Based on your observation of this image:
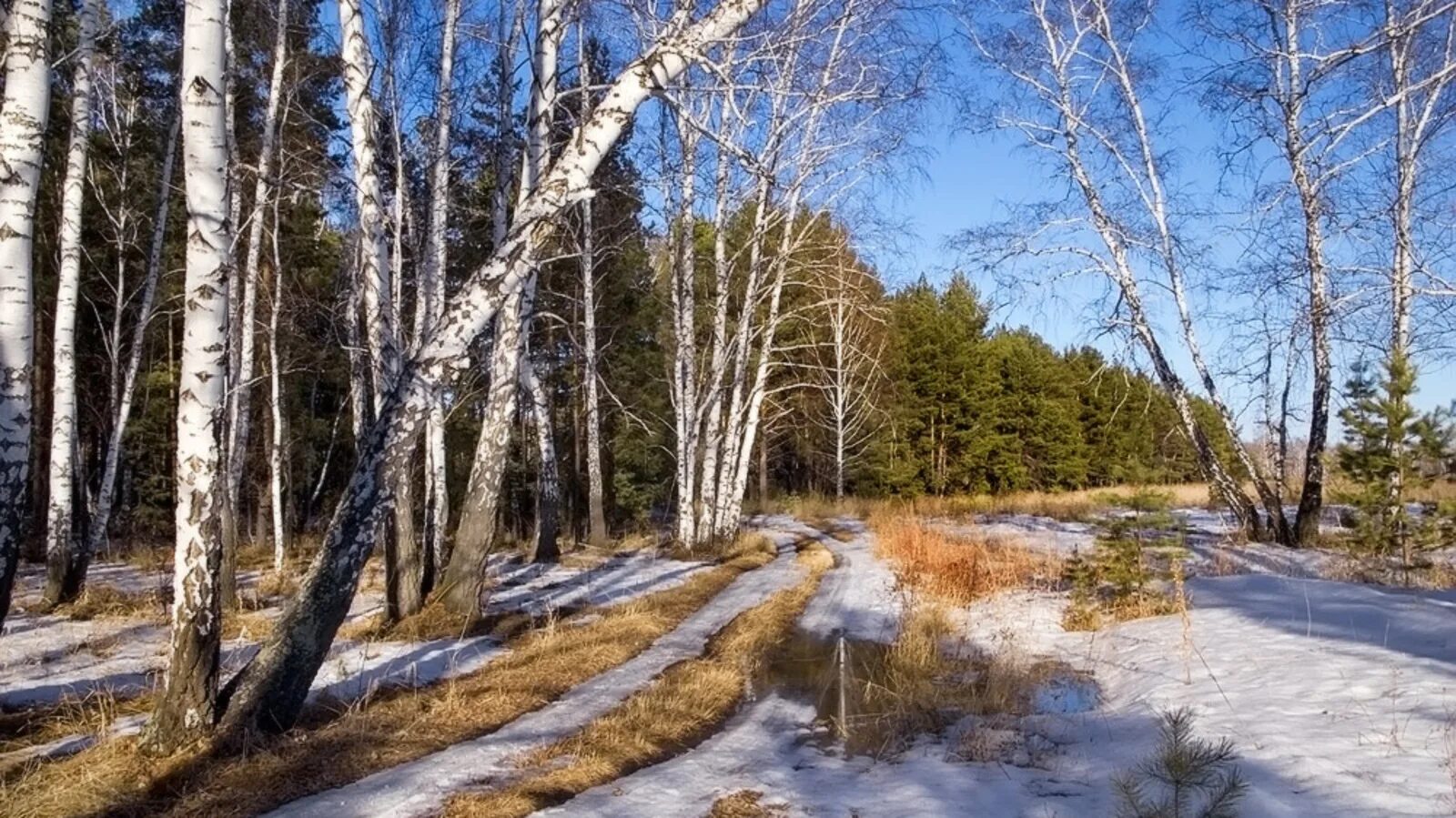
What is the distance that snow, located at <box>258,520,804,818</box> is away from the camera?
4715 millimetres

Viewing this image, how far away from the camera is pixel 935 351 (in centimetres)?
4450

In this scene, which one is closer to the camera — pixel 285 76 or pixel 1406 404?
pixel 1406 404

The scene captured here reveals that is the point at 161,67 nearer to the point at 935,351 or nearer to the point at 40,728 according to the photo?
the point at 40,728

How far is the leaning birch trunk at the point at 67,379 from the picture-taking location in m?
10.9

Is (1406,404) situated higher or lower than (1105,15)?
lower

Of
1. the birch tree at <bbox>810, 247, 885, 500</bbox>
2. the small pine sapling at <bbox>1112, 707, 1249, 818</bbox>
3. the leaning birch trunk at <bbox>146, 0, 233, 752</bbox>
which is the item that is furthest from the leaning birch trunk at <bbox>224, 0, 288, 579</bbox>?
the birch tree at <bbox>810, 247, 885, 500</bbox>

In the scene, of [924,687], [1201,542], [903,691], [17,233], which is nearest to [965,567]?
[1201,542]

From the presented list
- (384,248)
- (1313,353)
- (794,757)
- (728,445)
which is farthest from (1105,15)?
(794,757)

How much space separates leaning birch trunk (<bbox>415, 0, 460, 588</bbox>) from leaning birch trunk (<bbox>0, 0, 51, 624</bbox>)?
5.19 metres

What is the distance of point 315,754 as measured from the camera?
5.38m

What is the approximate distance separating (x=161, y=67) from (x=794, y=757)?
639 inches

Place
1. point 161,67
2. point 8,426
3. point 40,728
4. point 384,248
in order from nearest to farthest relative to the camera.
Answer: point 8,426 < point 40,728 < point 384,248 < point 161,67

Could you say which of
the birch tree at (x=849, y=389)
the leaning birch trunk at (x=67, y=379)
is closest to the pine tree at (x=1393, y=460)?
the leaning birch trunk at (x=67, y=379)

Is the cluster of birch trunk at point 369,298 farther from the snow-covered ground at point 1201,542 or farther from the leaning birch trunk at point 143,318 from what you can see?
the snow-covered ground at point 1201,542
